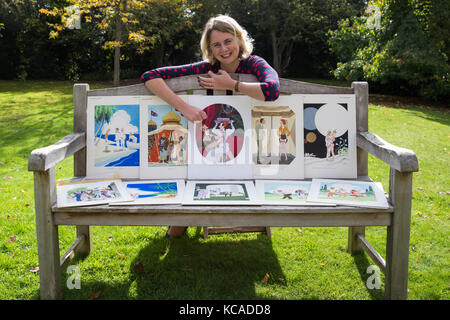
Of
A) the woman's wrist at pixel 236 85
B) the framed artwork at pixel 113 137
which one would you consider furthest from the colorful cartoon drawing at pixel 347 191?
the framed artwork at pixel 113 137

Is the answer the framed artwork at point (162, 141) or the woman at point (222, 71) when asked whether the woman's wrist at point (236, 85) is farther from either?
the framed artwork at point (162, 141)

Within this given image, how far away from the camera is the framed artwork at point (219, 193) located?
2.18 metres

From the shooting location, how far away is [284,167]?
264cm

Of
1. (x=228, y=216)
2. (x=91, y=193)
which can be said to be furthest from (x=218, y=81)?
(x=91, y=193)

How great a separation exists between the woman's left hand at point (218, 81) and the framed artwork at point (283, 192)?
0.69 m

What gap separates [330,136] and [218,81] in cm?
88

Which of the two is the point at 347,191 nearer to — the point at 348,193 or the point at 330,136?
the point at 348,193

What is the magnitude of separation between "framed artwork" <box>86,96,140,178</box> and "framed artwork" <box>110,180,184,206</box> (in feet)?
0.58

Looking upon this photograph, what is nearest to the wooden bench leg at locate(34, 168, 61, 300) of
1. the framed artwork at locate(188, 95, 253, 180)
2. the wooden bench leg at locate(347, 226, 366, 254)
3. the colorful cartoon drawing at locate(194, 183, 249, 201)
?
the colorful cartoon drawing at locate(194, 183, 249, 201)

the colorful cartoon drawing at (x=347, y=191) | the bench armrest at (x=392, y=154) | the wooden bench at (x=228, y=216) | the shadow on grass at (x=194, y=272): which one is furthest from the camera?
the shadow on grass at (x=194, y=272)

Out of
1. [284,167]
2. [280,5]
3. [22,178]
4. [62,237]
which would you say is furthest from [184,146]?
[280,5]

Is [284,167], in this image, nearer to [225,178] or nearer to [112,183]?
[225,178]

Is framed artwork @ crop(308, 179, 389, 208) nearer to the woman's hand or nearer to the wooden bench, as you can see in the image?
the wooden bench

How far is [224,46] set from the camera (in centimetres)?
263
